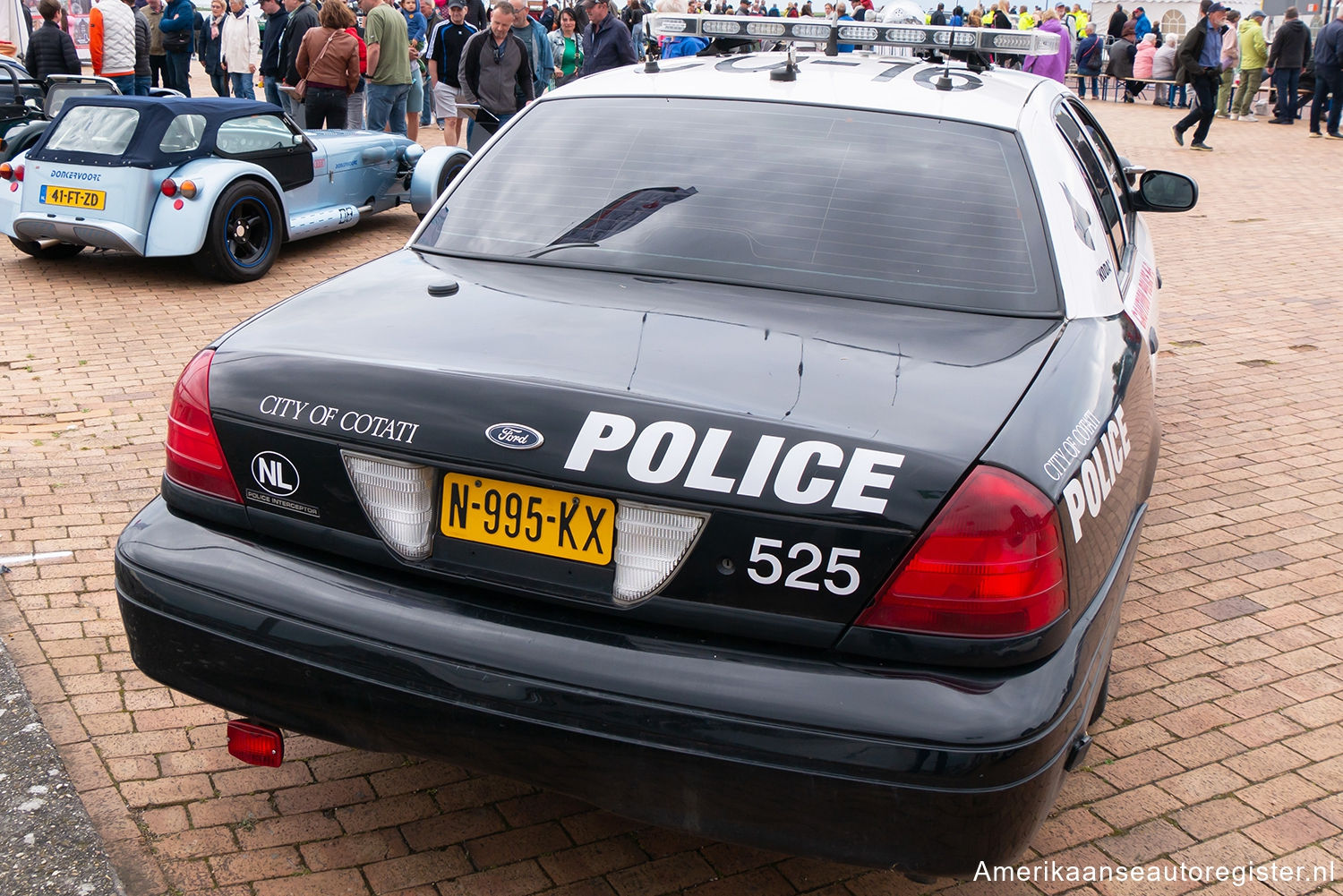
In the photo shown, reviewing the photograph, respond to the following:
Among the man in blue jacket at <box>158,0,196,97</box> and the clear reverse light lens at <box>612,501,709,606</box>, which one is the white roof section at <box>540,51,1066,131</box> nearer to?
the clear reverse light lens at <box>612,501,709,606</box>

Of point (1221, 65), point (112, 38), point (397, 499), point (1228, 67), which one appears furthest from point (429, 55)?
point (1228, 67)

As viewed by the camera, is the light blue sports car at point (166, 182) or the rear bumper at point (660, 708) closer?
the rear bumper at point (660, 708)

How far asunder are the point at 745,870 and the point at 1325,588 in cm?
265

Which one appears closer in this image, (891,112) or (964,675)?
(964,675)

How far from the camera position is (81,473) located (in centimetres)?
499

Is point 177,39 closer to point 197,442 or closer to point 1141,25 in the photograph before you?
point 197,442

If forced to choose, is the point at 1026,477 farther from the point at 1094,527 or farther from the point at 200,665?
the point at 200,665

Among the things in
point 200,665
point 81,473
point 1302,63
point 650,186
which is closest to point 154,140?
point 81,473

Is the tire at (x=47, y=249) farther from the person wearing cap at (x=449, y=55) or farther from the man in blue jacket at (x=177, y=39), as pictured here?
the man in blue jacket at (x=177, y=39)

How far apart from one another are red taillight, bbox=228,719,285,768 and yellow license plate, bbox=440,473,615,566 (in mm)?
676

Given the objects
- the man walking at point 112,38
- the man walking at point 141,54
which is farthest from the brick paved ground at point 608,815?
the man walking at point 141,54

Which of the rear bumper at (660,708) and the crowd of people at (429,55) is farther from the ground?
the crowd of people at (429,55)

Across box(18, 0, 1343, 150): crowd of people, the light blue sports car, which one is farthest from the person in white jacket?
the light blue sports car

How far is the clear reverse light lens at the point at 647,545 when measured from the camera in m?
2.12
